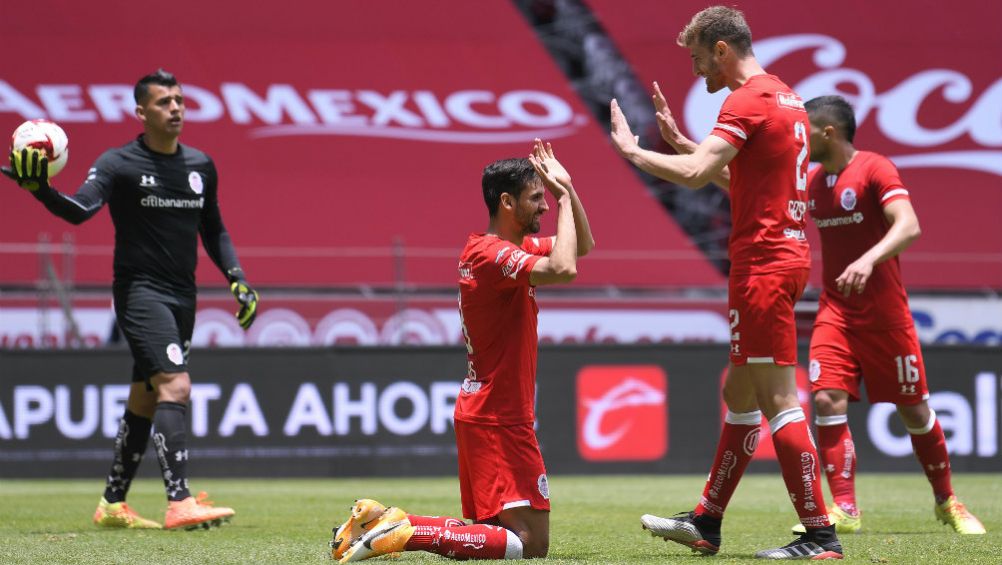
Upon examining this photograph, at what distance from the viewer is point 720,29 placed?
5250 mm

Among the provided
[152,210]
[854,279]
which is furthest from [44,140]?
[854,279]

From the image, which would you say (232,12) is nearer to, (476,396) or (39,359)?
(39,359)

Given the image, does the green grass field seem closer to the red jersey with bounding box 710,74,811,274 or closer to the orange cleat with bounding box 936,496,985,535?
the orange cleat with bounding box 936,496,985,535

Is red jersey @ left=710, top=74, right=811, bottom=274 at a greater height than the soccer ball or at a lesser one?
lesser

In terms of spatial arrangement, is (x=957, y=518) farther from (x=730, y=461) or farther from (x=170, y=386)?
(x=170, y=386)

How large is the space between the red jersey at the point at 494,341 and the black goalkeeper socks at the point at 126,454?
8.48 feet

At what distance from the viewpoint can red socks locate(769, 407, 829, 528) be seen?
5152 millimetres

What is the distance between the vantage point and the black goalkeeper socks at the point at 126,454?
7000 millimetres

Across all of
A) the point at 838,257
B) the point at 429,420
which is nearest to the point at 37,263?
the point at 429,420

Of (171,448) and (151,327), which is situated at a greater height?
(151,327)

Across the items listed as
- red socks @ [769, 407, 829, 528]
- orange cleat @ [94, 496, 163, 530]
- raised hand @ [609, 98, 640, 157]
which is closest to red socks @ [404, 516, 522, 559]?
red socks @ [769, 407, 829, 528]

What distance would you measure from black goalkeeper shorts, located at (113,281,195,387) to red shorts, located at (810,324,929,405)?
3188 millimetres

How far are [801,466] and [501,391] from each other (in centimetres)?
116

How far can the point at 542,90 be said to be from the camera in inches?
696
